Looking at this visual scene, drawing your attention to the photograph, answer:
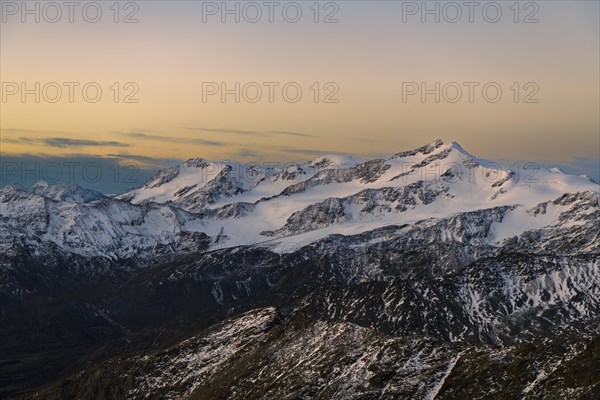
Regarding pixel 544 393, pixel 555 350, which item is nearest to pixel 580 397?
pixel 544 393

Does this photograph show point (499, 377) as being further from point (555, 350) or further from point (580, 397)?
point (580, 397)

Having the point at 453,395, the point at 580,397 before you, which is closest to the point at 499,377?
the point at 453,395

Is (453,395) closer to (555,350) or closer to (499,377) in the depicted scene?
(499,377)

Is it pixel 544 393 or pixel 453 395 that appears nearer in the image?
pixel 544 393

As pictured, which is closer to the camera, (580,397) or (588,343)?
(580,397)

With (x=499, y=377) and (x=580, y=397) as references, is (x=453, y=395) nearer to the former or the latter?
→ (x=499, y=377)

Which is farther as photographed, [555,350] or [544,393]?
[555,350]
